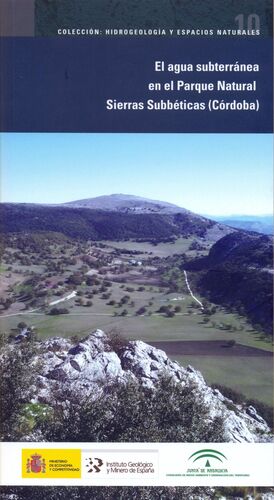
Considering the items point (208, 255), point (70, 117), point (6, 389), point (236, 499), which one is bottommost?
point (236, 499)

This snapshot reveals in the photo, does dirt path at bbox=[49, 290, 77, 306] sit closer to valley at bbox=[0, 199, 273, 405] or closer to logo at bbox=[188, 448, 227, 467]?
valley at bbox=[0, 199, 273, 405]

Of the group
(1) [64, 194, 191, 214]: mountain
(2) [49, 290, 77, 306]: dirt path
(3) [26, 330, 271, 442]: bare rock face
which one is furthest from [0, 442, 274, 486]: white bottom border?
(1) [64, 194, 191, 214]: mountain

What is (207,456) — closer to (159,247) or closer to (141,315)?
(141,315)

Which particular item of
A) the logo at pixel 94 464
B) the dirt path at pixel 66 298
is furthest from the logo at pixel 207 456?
→ the dirt path at pixel 66 298

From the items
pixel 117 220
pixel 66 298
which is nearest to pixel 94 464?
pixel 66 298

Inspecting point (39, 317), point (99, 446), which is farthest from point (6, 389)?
point (99, 446)

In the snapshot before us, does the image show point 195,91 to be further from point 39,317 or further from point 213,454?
point 213,454
